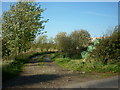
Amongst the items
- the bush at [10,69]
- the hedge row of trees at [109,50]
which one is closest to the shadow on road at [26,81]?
the bush at [10,69]

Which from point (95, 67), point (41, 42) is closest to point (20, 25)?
point (95, 67)

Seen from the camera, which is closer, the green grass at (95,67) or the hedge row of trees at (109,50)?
the green grass at (95,67)

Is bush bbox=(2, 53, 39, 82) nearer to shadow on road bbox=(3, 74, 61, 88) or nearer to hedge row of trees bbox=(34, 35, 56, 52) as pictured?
shadow on road bbox=(3, 74, 61, 88)

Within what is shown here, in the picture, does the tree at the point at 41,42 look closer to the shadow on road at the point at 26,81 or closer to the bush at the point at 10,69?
the bush at the point at 10,69

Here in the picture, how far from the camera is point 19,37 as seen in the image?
13.6 metres

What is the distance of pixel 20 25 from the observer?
49.2 feet

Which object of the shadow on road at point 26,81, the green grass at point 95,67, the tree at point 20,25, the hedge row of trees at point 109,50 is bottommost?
the shadow on road at point 26,81

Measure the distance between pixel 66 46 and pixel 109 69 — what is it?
14.4 m

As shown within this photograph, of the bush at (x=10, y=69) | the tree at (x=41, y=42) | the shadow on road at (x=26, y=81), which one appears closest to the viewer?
the shadow on road at (x=26, y=81)

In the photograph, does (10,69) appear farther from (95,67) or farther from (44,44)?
(44,44)

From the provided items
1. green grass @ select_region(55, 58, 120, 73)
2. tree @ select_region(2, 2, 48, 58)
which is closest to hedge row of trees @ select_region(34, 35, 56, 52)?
tree @ select_region(2, 2, 48, 58)

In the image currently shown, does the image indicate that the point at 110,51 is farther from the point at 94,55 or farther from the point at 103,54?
the point at 94,55

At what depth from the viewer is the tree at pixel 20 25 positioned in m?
13.6

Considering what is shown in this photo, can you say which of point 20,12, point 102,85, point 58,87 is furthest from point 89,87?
point 20,12
